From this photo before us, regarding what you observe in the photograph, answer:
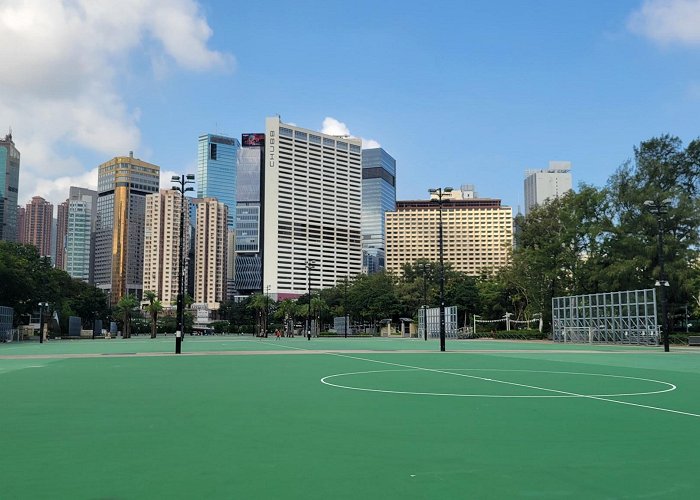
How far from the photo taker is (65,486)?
5746 mm

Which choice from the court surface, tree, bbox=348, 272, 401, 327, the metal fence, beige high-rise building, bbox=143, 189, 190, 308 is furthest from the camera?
beige high-rise building, bbox=143, 189, 190, 308

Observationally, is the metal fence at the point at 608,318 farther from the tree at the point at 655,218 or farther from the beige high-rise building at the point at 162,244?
the beige high-rise building at the point at 162,244

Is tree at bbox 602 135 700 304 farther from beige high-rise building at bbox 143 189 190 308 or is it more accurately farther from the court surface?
beige high-rise building at bbox 143 189 190 308

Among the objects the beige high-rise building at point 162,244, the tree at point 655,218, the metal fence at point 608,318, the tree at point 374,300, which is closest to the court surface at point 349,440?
the metal fence at point 608,318

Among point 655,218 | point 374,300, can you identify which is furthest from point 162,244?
point 655,218

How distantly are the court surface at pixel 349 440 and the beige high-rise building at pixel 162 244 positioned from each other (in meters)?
162

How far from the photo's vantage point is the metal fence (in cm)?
4569

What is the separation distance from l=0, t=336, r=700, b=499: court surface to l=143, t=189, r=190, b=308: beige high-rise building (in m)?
162

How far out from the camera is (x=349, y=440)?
26.3 ft

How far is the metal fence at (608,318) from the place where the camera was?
4569 cm

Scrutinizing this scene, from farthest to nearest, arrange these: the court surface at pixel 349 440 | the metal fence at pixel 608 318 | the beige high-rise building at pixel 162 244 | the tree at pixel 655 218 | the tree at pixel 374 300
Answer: the beige high-rise building at pixel 162 244, the tree at pixel 374 300, the tree at pixel 655 218, the metal fence at pixel 608 318, the court surface at pixel 349 440

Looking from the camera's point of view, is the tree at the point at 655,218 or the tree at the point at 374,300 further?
the tree at the point at 374,300

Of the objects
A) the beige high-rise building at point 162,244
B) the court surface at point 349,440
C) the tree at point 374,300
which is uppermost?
the beige high-rise building at point 162,244

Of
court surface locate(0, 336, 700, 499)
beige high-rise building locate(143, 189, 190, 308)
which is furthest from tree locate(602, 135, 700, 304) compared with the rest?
beige high-rise building locate(143, 189, 190, 308)
